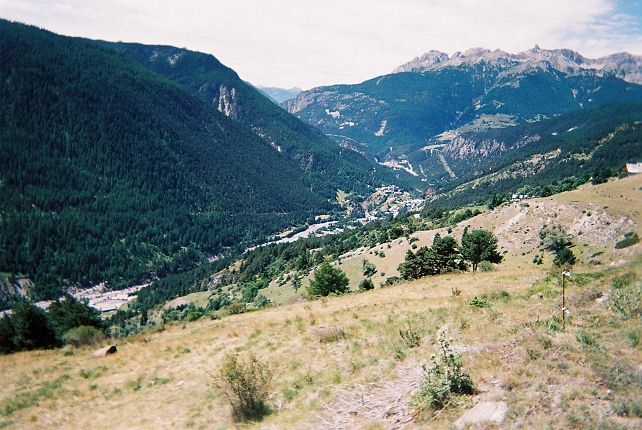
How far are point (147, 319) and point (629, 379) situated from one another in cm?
18929

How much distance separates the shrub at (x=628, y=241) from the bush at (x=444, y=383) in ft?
262

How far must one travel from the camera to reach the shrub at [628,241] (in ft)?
243

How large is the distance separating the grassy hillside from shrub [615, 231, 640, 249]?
57806 millimetres

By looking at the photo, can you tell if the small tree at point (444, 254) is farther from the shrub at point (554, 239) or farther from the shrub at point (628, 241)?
the shrub at point (554, 239)

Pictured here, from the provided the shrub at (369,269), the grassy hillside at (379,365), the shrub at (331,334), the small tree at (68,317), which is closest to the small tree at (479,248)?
the grassy hillside at (379,365)

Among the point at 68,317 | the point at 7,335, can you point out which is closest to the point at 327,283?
the point at 68,317

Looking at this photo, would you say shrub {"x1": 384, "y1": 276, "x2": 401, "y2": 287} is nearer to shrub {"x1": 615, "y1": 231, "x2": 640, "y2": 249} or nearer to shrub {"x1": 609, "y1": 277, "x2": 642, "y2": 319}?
shrub {"x1": 609, "y1": 277, "x2": 642, "y2": 319}

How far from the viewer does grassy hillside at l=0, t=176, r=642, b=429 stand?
11633 millimetres

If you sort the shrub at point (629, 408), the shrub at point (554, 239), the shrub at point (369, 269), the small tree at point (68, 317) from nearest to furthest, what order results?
the shrub at point (629, 408) < the small tree at point (68, 317) < the shrub at point (554, 239) < the shrub at point (369, 269)

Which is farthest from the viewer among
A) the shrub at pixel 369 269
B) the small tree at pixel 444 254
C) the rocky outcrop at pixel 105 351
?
the shrub at pixel 369 269

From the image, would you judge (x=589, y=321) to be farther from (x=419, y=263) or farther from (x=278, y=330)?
(x=419, y=263)

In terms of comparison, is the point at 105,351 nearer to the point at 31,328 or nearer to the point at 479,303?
the point at 31,328

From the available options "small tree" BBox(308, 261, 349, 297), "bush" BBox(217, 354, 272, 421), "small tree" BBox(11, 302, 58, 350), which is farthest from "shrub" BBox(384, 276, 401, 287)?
"small tree" BBox(11, 302, 58, 350)

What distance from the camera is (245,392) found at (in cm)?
1623
